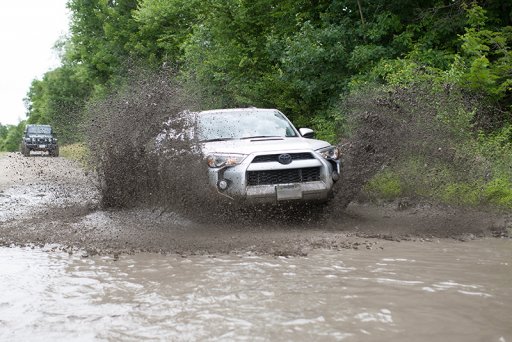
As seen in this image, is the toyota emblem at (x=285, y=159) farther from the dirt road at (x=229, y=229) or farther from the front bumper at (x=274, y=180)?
the dirt road at (x=229, y=229)

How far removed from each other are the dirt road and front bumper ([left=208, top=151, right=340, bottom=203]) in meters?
0.44

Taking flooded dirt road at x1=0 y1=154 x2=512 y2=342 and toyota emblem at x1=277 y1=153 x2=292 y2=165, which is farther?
toyota emblem at x1=277 y1=153 x2=292 y2=165

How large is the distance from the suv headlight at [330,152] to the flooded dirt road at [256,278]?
848mm

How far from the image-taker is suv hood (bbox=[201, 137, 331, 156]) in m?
7.77

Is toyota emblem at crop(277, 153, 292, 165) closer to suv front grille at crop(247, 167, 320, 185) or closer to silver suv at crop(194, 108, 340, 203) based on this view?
silver suv at crop(194, 108, 340, 203)

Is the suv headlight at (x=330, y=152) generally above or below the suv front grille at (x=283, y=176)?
above

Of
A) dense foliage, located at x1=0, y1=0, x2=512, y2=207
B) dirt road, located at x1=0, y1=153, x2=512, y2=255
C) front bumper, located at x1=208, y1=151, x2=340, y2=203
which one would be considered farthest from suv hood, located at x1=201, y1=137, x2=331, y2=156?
dense foliage, located at x1=0, y1=0, x2=512, y2=207

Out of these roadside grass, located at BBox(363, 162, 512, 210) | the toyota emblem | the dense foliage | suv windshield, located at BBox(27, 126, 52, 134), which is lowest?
roadside grass, located at BBox(363, 162, 512, 210)

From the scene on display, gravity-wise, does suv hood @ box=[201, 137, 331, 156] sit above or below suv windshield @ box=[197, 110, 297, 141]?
below

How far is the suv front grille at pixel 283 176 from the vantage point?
7.54 m

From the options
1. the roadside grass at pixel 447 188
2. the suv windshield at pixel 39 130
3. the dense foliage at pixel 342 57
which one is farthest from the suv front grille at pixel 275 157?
the suv windshield at pixel 39 130

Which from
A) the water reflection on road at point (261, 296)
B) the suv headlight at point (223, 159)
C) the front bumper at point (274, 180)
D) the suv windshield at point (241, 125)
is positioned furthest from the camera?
the suv windshield at point (241, 125)

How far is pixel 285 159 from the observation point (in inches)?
302

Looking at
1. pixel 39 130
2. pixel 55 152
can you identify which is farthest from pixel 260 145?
pixel 39 130
